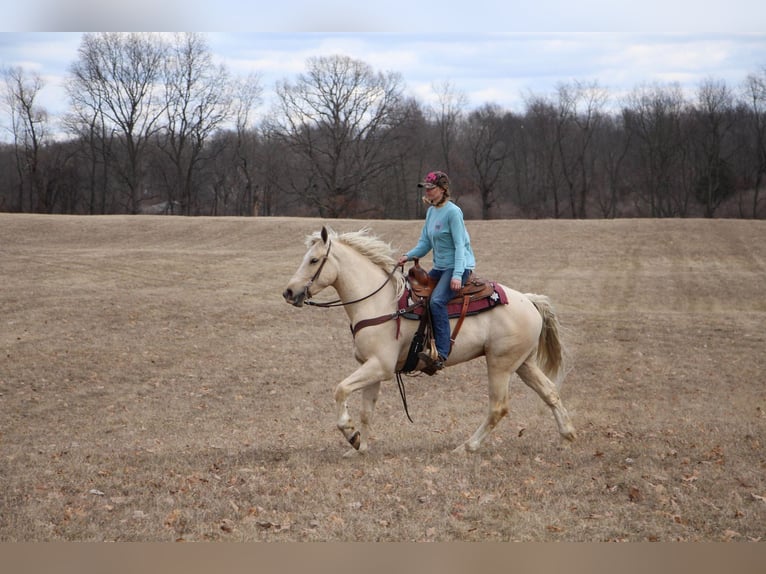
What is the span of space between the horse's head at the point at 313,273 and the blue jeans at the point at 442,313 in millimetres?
1270

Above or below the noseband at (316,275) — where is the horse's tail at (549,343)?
below

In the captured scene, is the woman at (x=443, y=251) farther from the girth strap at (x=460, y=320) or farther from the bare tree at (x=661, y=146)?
the bare tree at (x=661, y=146)

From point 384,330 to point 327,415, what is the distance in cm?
438

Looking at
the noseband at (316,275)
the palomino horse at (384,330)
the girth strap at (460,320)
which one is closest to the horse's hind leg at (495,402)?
the palomino horse at (384,330)

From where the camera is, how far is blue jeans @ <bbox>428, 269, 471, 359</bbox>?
895 cm

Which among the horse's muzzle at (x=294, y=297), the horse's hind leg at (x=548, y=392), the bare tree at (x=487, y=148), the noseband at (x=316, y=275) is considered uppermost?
the bare tree at (x=487, y=148)

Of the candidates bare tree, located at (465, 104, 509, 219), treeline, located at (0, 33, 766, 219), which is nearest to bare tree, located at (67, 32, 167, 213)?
treeline, located at (0, 33, 766, 219)

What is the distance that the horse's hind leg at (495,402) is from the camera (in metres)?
9.20

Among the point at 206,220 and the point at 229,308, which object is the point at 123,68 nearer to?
the point at 206,220

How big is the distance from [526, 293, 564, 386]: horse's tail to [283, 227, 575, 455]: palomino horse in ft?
0.96

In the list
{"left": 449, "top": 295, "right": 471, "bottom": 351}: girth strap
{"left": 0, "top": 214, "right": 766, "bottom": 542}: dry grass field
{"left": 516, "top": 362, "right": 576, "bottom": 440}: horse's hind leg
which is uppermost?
{"left": 449, "top": 295, "right": 471, "bottom": 351}: girth strap

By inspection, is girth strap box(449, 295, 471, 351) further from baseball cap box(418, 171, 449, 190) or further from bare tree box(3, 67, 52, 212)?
bare tree box(3, 67, 52, 212)

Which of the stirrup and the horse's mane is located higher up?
the horse's mane

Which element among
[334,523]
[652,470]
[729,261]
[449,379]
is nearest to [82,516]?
[334,523]
